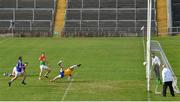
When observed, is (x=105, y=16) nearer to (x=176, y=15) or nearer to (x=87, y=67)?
(x=176, y=15)

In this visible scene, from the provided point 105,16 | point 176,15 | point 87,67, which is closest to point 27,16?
point 105,16

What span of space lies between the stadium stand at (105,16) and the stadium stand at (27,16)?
308 centimetres

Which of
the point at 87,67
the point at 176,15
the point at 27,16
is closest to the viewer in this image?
the point at 87,67

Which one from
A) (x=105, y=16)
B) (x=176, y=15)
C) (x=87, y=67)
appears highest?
(x=176, y=15)

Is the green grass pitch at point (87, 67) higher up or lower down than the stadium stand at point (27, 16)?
lower down

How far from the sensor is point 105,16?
90625 mm

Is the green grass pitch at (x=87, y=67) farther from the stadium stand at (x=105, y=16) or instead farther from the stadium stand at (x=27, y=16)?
the stadium stand at (x=27, y=16)

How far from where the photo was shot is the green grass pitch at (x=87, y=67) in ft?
127

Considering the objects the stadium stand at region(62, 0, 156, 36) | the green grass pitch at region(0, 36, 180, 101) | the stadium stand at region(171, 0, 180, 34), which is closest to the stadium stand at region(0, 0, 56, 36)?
the stadium stand at region(62, 0, 156, 36)

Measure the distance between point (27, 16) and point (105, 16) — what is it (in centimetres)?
1255

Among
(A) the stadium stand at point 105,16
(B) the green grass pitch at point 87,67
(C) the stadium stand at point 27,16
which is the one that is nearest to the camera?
(B) the green grass pitch at point 87,67

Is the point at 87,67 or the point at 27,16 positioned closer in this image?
the point at 87,67

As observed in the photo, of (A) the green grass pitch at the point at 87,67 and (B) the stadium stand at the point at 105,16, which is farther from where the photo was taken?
(B) the stadium stand at the point at 105,16

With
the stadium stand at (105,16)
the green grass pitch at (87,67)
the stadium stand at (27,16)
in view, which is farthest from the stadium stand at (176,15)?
the stadium stand at (27,16)
